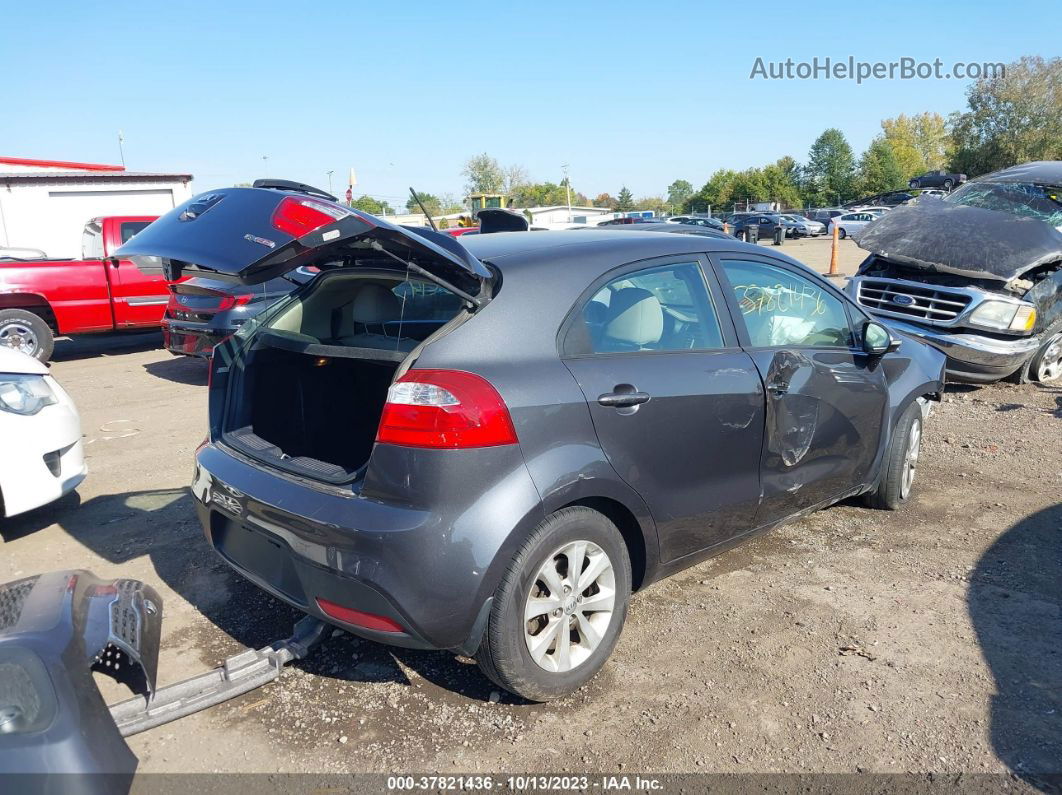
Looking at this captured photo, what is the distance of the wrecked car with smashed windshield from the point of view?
7.05 meters

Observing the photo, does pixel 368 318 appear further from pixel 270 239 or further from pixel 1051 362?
pixel 1051 362

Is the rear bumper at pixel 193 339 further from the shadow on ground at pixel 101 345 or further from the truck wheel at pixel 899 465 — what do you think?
the truck wheel at pixel 899 465

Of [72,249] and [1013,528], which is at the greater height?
[72,249]

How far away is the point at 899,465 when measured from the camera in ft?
15.3

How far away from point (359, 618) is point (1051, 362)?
7.67 metres

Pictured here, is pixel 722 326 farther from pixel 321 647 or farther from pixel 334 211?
pixel 321 647

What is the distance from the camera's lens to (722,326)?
3518 mm

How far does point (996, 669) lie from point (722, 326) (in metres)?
1.75

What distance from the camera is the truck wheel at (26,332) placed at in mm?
9883

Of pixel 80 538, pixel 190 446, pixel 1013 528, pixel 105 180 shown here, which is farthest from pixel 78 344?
pixel 1013 528

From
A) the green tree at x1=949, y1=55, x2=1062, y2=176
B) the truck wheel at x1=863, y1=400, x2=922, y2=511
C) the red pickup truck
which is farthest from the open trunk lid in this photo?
the green tree at x1=949, y1=55, x2=1062, y2=176

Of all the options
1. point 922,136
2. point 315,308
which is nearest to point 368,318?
point 315,308

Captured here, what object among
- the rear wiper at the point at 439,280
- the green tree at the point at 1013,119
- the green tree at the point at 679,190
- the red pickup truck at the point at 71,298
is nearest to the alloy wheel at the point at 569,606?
the rear wiper at the point at 439,280

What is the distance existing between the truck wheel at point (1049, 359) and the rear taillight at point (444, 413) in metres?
6.87
